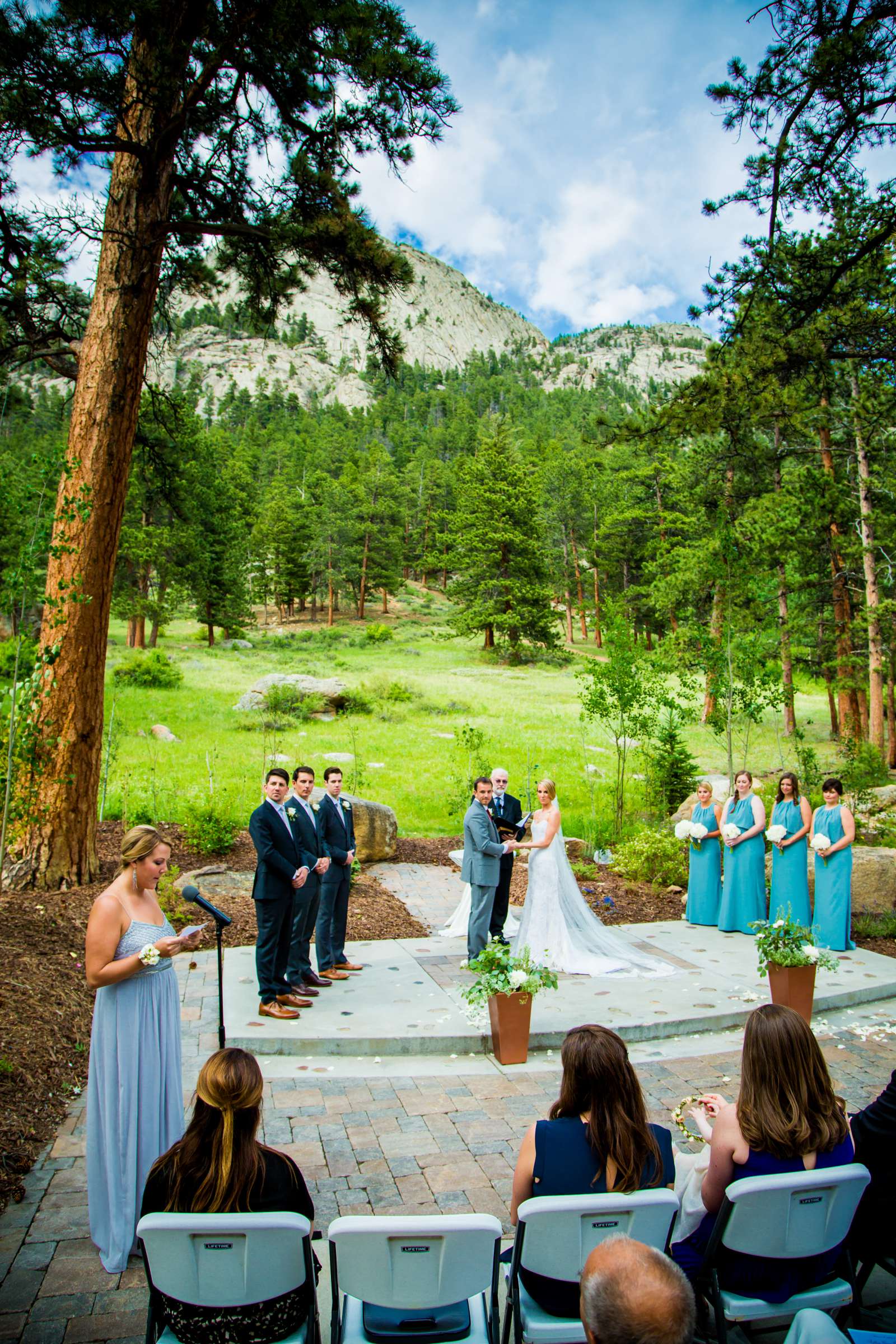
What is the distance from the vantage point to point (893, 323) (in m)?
7.61

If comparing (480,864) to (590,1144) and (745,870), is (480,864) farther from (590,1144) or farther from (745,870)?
(590,1144)

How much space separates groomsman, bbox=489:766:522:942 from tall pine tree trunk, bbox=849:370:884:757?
45.5 feet

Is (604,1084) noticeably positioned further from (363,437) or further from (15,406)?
(363,437)

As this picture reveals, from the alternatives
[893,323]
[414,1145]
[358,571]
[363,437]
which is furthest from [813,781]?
[363,437]

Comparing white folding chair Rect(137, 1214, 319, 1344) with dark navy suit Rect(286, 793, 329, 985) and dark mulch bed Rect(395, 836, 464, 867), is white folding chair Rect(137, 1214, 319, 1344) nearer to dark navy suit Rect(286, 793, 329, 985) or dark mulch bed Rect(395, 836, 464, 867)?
dark navy suit Rect(286, 793, 329, 985)

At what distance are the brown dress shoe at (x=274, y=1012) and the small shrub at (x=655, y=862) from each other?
6.69 meters

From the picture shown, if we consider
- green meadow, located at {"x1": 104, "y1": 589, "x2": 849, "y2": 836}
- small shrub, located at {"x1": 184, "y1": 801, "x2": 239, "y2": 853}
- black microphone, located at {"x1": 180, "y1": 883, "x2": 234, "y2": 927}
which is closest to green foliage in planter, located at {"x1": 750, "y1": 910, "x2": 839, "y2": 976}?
black microphone, located at {"x1": 180, "y1": 883, "x2": 234, "y2": 927}

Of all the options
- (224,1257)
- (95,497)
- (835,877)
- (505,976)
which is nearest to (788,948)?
(505,976)

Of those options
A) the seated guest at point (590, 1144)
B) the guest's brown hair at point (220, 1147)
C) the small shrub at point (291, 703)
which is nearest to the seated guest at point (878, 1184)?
the seated guest at point (590, 1144)

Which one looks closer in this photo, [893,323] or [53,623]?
[893,323]

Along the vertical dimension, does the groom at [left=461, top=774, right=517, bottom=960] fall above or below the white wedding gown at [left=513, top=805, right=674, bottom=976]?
above

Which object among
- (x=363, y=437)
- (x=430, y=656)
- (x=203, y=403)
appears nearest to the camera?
(x=430, y=656)

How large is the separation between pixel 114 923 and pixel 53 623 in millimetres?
5516

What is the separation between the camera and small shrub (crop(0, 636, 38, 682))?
24.3ft
